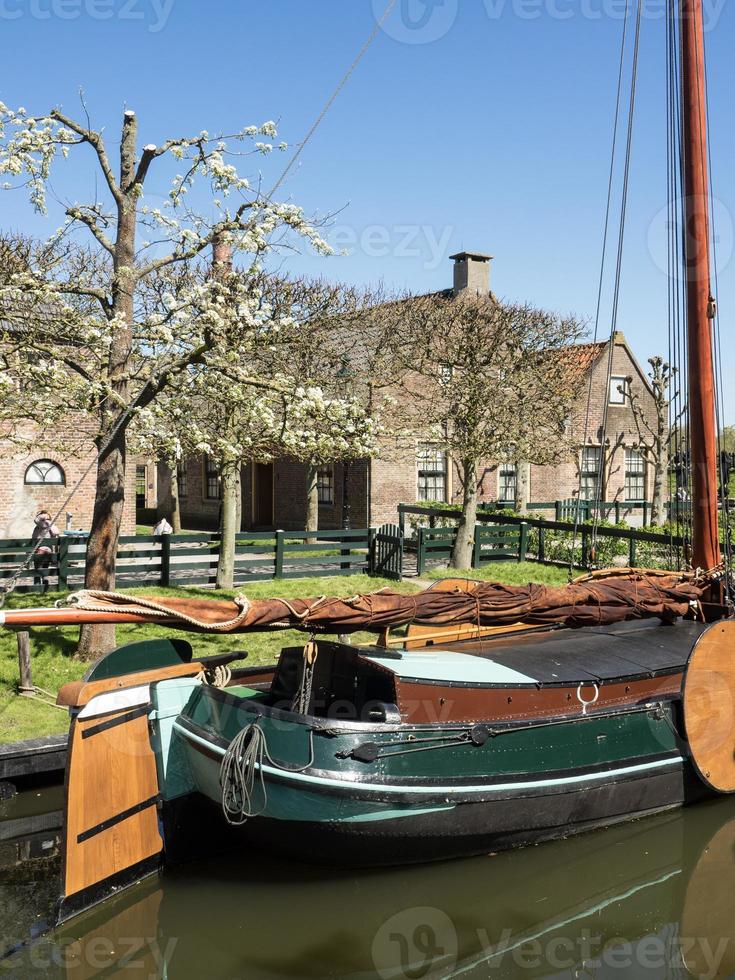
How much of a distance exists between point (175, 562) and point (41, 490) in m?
6.91

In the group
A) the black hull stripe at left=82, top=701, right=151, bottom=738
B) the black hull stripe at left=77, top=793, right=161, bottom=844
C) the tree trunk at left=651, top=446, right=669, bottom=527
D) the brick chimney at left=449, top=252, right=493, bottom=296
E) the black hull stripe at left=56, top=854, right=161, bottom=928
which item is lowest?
the black hull stripe at left=56, top=854, right=161, bottom=928

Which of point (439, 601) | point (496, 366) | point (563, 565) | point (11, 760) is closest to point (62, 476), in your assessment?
A: point (496, 366)

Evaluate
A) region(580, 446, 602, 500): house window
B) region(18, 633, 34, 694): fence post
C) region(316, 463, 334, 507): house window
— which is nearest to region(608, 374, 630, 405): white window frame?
region(580, 446, 602, 500): house window

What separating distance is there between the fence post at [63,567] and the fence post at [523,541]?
36.7ft

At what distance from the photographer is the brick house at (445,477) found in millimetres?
27688

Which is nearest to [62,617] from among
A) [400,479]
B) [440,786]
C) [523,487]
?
[440,786]

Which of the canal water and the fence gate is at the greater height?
the fence gate

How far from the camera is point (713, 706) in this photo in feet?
30.3

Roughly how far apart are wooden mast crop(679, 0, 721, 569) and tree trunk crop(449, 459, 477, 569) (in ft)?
32.2

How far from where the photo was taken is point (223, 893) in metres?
7.69

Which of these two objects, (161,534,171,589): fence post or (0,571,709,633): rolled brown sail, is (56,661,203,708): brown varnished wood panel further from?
(161,534,171,589): fence post

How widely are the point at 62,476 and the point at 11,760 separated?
15.3m

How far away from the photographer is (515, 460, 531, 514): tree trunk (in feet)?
92.5

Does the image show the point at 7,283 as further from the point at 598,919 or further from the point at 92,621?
the point at 598,919
